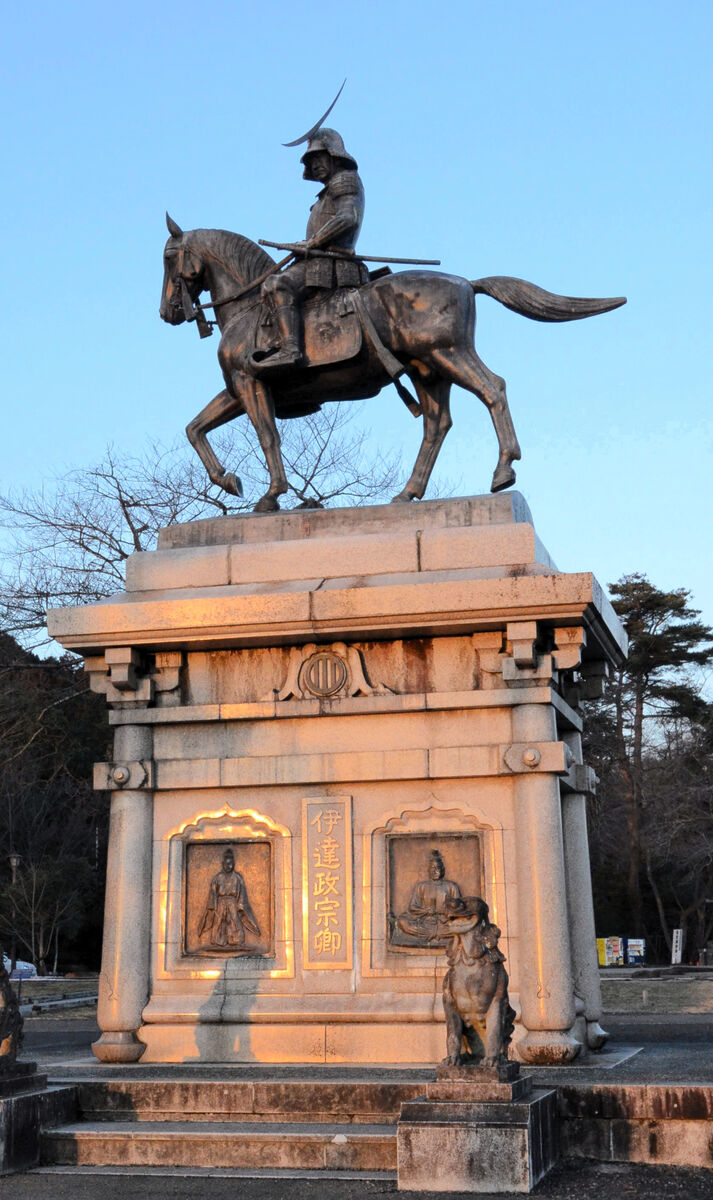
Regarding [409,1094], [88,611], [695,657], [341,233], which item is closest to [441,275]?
[341,233]

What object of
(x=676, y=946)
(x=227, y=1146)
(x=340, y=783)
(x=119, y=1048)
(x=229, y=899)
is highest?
(x=340, y=783)

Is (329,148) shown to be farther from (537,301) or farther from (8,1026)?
(8,1026)

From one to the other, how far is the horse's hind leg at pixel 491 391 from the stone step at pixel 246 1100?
15.5 ft

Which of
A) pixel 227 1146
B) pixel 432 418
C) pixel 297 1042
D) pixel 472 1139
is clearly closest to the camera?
pixel 472 1139

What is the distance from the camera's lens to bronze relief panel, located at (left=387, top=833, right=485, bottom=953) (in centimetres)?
922

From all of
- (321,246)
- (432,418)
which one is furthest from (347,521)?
(321,246)

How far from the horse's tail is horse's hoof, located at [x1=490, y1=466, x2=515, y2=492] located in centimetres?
134

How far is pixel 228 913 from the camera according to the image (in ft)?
31.6

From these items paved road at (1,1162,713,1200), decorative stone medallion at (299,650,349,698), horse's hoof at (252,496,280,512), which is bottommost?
paved road at (1,1162,713,1200)

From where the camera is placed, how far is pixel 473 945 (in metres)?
7.36

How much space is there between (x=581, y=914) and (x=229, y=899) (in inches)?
108

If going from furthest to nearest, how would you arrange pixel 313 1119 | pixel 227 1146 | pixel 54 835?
pixel 54 835 < pixel 313 1119 < pixel 227 1146

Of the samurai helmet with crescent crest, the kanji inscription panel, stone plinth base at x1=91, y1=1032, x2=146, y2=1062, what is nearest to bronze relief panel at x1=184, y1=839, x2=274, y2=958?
the kanji inscription panel

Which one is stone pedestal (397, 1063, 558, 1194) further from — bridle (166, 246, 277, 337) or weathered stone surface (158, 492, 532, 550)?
bridle (166, 246, 277, 337)
